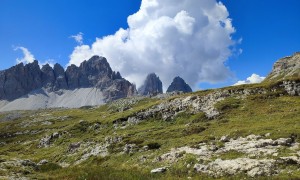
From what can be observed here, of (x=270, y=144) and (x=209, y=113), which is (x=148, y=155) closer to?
(x=270, y=144)

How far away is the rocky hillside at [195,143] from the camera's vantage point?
115 ft

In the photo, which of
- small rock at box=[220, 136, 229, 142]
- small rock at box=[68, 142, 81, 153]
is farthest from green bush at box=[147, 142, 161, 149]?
small rock at box=[68, 142, 81, 153]

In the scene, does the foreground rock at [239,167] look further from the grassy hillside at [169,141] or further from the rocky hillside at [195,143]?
the grassy hillside at [169,141]

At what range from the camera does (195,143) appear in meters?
50.2

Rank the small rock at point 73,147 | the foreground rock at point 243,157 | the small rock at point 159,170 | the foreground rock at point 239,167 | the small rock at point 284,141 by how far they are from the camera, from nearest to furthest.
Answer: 1. the foreground rock at point 239,167
2. the foreground rock at point 243,157
3. the small rock at point 159,170
4. the small rock at point 284,141
5. the small rock at point 73,147

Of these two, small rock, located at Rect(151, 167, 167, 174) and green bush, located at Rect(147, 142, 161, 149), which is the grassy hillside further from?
small rock, located at Rect(151, 167, 167, 174)

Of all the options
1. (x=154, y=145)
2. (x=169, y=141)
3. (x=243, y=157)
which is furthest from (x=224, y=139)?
(x=154, y=145)

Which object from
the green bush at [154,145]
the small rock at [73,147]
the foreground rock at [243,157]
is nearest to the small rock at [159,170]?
the foreground rock at [243,157]

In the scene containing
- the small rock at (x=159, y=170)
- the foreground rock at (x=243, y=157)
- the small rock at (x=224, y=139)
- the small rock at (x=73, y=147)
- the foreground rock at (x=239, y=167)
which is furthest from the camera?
the small rock at (x=73, y=147)

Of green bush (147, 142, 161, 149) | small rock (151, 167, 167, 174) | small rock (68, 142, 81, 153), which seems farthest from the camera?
small rock (68, 142, 81, 153)

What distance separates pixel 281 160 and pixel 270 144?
8005 mm

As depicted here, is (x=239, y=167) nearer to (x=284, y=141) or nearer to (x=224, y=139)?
(x=284, y=141)

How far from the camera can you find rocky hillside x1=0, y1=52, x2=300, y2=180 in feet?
115

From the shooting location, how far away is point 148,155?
5003cm
